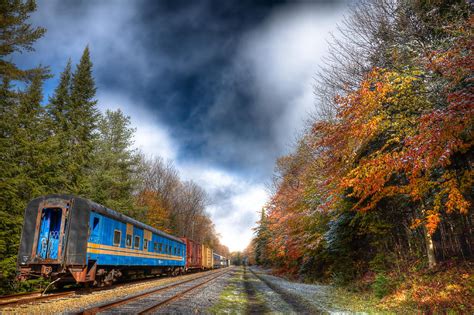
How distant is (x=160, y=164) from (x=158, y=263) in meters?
31.3

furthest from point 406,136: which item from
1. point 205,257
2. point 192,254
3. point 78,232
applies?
point 205,257

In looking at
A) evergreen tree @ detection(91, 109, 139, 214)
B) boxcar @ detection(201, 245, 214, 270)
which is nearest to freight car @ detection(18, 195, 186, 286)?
evergreen tree @ detection(91, 109, 139, 214)

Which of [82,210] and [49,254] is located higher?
[82,210]

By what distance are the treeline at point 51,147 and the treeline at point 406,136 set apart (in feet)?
42.6

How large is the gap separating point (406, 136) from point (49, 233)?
12672 millimetres

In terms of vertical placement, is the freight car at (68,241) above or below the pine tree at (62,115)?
below

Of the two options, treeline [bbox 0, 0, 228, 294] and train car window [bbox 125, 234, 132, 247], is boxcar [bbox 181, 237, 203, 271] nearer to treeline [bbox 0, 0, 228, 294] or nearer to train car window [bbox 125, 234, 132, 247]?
treeline [bbox 0, 0, 228, 294]

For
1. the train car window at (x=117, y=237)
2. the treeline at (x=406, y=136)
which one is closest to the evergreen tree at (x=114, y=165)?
the train car window at (x=117, y=237)

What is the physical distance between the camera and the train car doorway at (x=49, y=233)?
409 inches

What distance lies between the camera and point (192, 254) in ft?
105

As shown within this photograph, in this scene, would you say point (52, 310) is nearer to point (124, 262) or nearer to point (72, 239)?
point (72, 239)

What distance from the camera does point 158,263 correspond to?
19.2 metres

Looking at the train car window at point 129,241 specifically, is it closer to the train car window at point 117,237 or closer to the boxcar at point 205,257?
the train car window at point 117,237

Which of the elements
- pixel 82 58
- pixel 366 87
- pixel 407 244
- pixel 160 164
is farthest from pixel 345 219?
pixel 160 164
